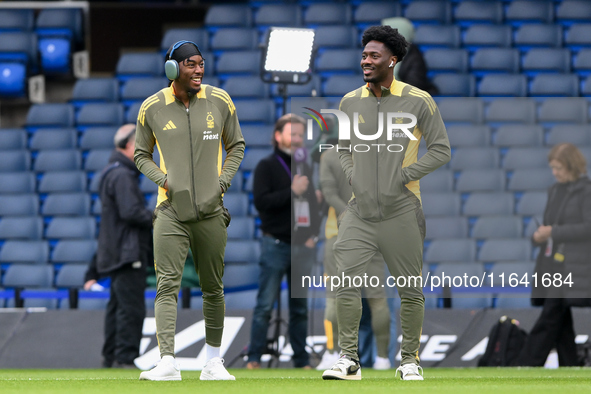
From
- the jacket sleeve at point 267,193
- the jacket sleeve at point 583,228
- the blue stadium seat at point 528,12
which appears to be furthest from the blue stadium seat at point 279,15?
the jacket sleeve at point 583,228

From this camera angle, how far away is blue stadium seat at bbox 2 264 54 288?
9.42 meters

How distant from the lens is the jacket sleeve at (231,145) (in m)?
5.02

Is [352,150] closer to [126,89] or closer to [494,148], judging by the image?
[494,148]

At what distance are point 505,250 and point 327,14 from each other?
5735mm

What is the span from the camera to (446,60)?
11.1 m

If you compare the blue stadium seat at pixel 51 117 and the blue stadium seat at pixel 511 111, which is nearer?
the blue stadium seat at pixel 511 111

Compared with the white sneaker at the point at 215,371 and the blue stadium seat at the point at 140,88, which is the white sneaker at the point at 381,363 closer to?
the white sneaker at the point at 215,371

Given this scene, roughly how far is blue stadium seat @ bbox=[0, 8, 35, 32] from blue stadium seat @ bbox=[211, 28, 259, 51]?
2.76 metres

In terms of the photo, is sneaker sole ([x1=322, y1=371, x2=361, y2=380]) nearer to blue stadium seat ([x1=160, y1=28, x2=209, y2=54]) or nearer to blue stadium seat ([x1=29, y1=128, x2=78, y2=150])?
blue stadium seat ([x1=29, y1=128, x2=78, y2=150])

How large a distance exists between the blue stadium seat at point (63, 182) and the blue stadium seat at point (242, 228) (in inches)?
81.5

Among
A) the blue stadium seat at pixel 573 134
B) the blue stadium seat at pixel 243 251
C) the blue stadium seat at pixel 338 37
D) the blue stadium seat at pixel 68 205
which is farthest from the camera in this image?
the blue stadium seat at pixel 338 37

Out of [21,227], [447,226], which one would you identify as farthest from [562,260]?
[21,227]

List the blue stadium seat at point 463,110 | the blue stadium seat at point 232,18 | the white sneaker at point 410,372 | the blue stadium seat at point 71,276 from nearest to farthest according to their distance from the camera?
the white sneaker at point 410,372 < the blue stadium seat at point 463,110 < the blue stadium seat at point 71,276 < the blue stadium seat at point 232,18

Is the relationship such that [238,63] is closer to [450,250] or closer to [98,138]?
[98,138]
